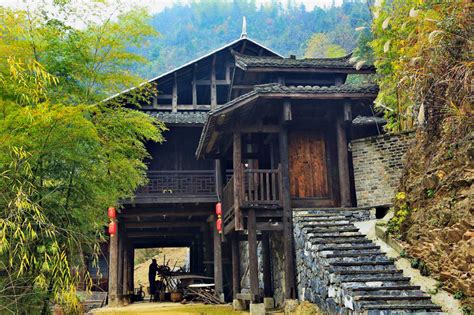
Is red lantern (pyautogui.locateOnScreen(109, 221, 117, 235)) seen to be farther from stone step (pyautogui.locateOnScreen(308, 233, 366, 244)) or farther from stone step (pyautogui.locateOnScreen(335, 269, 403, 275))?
stone step (pyautogui.locateOnScreen(335, 269, 403, 275))

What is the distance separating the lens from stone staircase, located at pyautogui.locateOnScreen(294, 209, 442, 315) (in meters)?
→ 6.30

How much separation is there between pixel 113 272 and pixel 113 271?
0.04m

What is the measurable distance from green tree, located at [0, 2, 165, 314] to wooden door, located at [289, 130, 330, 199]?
387cm

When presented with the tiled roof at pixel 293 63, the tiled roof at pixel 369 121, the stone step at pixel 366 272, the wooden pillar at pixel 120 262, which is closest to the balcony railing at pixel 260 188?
the tiled roof at pixel 293 63

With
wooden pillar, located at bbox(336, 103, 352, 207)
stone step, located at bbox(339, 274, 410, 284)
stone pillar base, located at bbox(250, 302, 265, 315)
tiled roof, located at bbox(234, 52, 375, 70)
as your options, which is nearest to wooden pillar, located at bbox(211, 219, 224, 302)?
stone pillar base, located at bbox(250, 302, 265, 315)

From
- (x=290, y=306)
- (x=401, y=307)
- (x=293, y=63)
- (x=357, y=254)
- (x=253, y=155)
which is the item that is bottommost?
(x=290, y=306)

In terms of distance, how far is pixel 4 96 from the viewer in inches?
229

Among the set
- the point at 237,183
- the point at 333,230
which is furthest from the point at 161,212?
the point at 333,230

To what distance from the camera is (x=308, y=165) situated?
10820 mm

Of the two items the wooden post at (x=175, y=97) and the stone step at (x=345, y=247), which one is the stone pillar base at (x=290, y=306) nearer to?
the stone step at (x=345, y=247)

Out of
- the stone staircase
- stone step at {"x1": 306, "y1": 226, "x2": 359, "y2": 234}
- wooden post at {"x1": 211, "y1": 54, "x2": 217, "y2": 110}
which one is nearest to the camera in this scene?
the stone staircase

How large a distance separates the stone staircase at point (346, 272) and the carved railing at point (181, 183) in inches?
214

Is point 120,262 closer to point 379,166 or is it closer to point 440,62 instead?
point 379,166

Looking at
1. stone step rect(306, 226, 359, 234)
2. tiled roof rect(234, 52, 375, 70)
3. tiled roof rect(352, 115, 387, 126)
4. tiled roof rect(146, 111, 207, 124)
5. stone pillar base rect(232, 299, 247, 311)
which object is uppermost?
tiled roof rect(234, 52, 375, 70)
